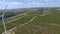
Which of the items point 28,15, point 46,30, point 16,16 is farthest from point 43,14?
point 46,30

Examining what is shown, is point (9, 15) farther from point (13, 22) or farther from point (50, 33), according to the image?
point (50, 33)

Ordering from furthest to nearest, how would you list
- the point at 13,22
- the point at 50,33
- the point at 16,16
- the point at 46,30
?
1. the point at 16,16
2. the point at 13,22
3. the point at 46,30
4. the point at 50,33

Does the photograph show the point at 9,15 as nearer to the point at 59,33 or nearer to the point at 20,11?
the point at 20,11

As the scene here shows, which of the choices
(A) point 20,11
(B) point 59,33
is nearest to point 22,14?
(A) point 20,11

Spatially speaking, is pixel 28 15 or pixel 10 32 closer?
pixel 10 32

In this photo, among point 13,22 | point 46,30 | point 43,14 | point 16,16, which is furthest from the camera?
point 43,14

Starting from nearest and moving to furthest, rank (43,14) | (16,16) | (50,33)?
1. (50,33)
2. (16,16)
3. (43,14)

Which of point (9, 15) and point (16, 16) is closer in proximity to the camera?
point (9, 15)
